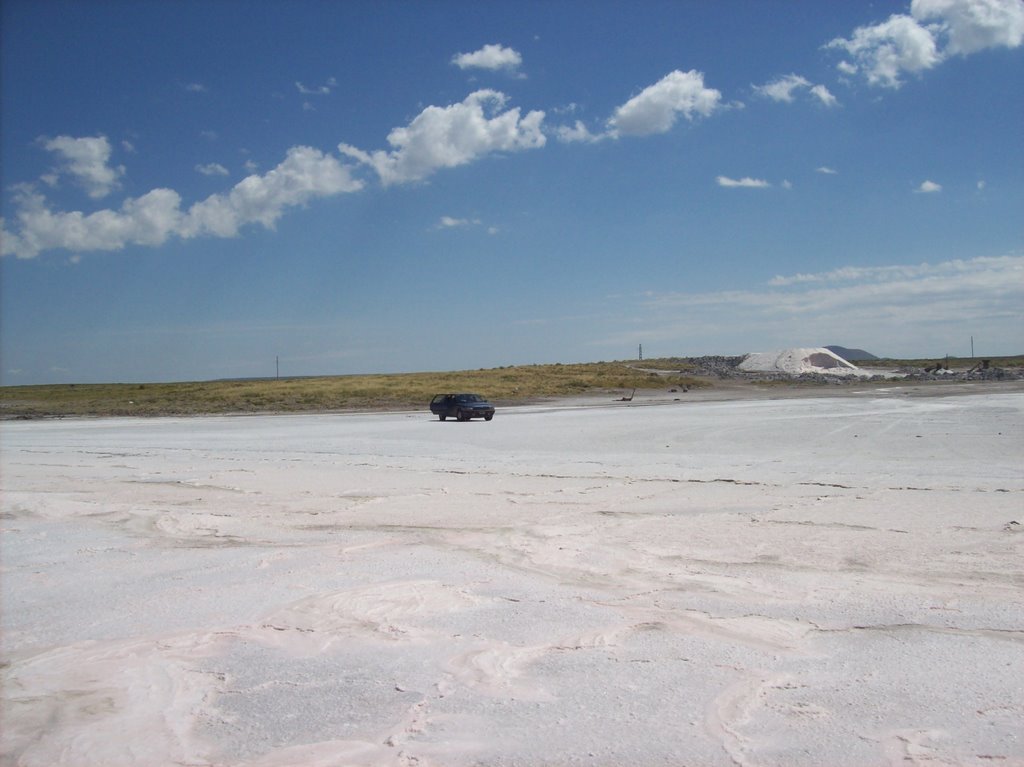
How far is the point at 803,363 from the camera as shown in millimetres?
99812

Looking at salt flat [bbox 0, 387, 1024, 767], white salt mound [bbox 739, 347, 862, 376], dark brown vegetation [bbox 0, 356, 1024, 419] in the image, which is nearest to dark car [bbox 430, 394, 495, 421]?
dark brown vegetation [bbox 0, 356, 1024, 419]

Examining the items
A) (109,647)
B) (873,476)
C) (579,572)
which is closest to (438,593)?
(579,572)

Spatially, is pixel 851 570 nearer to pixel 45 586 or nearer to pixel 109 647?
pixel 109 647

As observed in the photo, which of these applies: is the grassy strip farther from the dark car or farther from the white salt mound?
the white salt mound

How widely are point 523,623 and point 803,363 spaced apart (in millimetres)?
99182

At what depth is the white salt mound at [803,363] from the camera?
320 ft

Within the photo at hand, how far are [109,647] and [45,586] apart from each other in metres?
2.45

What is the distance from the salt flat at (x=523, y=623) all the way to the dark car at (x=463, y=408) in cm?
2462

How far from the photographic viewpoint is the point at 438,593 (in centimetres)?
771

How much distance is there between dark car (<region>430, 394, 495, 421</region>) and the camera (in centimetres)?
3999

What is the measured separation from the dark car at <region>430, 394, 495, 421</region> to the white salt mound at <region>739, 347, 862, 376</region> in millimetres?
62653

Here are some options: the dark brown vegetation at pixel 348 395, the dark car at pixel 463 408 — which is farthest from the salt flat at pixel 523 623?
the dark brown vegetation at pixel 348 395

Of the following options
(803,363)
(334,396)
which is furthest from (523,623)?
(803,363)

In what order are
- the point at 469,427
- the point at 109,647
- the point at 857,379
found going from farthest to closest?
the point at 857,379
the point at 469,427
the point at 109,647
